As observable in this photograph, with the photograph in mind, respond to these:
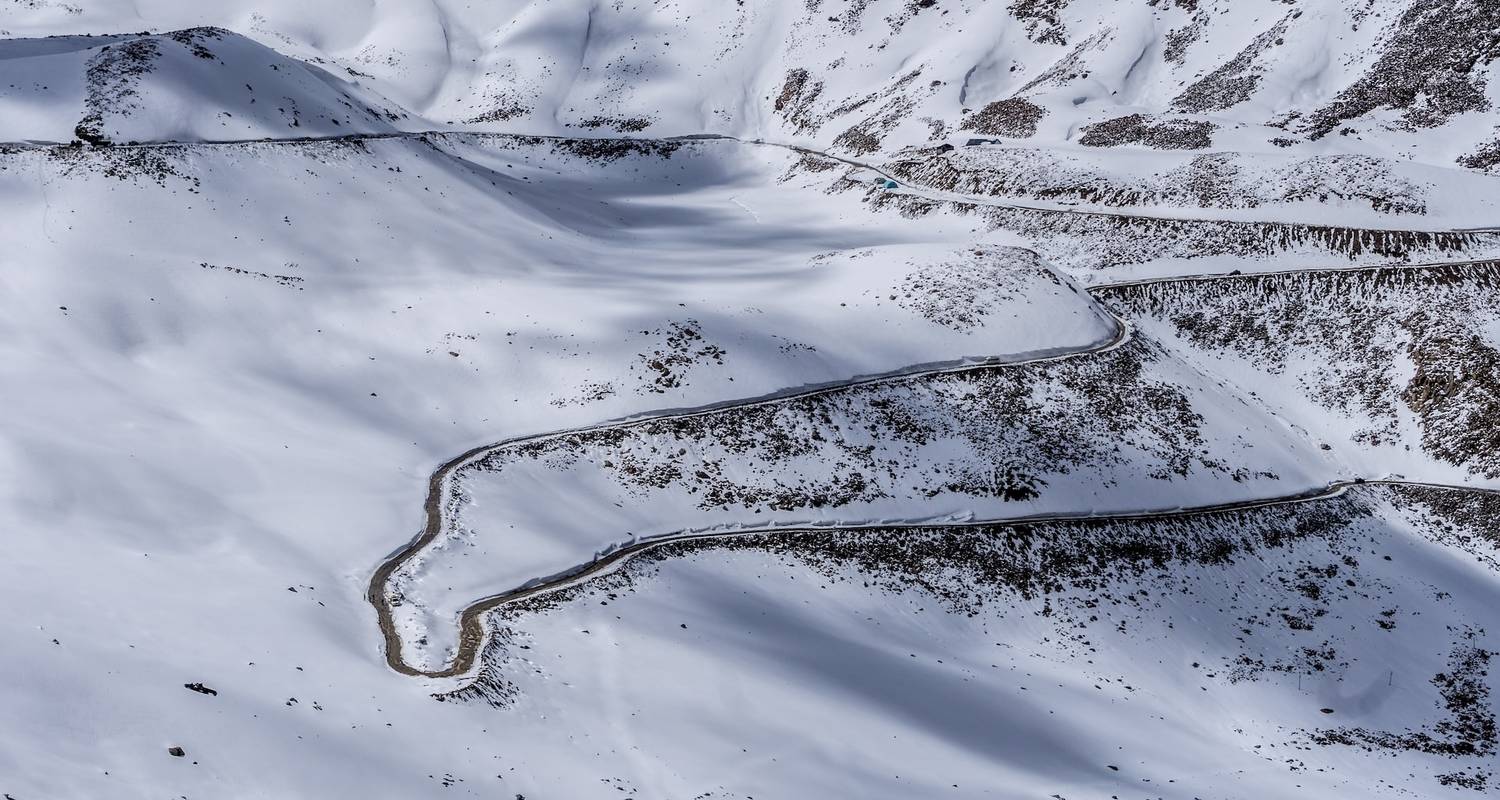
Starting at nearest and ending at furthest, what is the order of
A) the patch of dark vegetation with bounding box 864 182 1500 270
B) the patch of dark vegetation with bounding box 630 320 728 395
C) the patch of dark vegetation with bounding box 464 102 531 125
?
the patch of dark vegetation with bounding box 630 320 728 395, the patch of dark vegetation with bounding box 864 182 1500 270, the patch of dark vegetation with bounding box 464 102 531 125

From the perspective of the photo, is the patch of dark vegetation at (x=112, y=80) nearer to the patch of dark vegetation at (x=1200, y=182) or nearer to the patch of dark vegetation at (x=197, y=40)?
the patch of dark vegetation at (x=197, y=40)

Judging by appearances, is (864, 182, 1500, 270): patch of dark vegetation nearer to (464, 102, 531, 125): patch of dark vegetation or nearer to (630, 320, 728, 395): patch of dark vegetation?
(630, 320, 728, 395): patch of dark vegetation

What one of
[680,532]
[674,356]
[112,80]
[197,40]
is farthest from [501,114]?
[680,532]

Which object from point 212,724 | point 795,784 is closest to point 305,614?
point 212,724

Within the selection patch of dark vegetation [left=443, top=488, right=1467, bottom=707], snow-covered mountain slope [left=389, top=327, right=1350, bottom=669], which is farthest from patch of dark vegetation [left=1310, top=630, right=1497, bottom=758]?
snow-covered mountain slope [left=389, top=327, right=1350, bottom=669]

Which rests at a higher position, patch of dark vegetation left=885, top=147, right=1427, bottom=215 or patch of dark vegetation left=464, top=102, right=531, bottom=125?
patch of dark vegetation left=464, top=102, right=531, bottom=125

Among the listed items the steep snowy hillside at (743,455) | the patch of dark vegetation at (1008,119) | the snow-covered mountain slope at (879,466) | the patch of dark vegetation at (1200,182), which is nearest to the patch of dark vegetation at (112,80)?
the steep snowy hillside at (743,455)

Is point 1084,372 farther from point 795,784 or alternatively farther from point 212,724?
point 212,724
